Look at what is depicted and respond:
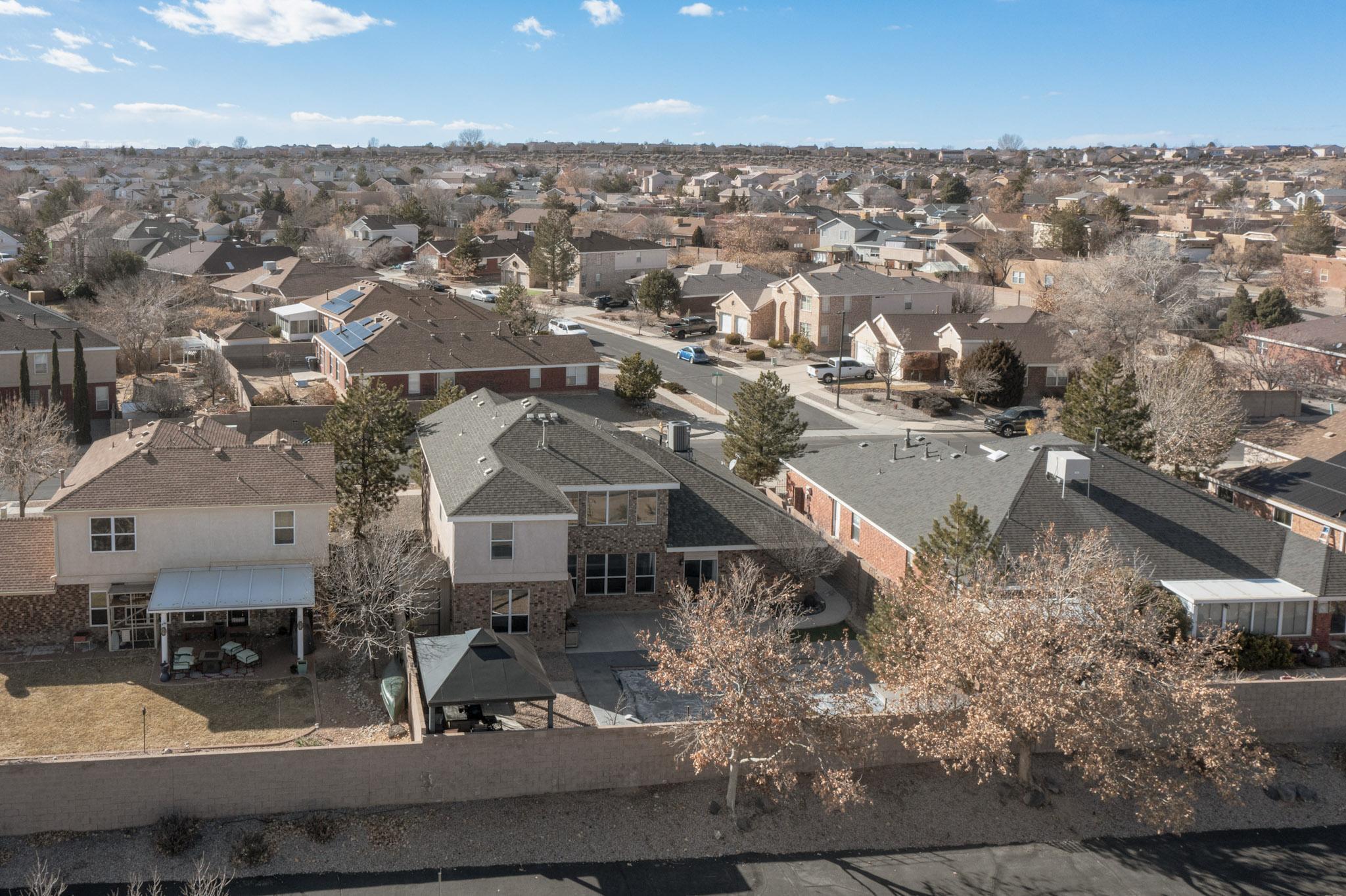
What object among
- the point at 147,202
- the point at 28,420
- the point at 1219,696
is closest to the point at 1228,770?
the point at 1219,696

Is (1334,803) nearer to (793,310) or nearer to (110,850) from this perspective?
(110,850)

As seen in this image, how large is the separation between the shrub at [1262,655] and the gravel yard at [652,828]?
432 centimetres

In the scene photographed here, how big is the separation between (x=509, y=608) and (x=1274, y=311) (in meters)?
69.5

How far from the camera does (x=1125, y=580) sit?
30.5 metres

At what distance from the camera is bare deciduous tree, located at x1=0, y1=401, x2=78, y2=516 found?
1672 inches

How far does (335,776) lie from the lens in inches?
1040

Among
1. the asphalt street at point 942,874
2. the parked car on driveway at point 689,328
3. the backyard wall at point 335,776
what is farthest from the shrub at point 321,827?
the parked car on driveway at point 689,328

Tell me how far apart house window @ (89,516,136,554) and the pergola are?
120 centimetres

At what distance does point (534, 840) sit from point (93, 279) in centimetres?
8336

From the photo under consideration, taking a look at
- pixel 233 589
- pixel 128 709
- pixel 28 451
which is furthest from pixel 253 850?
pixel 28 451

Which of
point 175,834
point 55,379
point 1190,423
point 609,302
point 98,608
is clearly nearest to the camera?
point 175,834

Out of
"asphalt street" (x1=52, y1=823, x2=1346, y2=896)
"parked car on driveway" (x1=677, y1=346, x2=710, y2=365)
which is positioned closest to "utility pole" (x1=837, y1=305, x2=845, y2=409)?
"parked car on driveway" (x1=677, y1=346, x2=710, y2=365)

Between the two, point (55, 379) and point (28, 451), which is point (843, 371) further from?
point (28, 451)

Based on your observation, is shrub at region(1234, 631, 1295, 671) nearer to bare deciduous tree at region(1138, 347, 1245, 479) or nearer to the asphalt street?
the asphalt street
